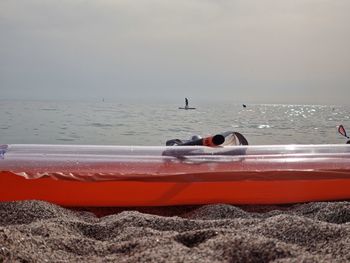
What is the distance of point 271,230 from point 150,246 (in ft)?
1.64

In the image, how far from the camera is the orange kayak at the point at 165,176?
286cm

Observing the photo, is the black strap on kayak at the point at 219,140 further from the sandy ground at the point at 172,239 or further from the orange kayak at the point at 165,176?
the sandy ground at the point at 172,239

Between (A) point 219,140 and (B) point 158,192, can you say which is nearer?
(B) point 158,192

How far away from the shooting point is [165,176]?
2969mm

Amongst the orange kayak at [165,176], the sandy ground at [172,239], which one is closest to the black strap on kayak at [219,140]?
the orange kayak at [165,176]

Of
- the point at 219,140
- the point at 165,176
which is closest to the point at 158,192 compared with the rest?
the point at 165,176

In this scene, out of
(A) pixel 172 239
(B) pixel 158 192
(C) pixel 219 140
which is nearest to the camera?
(A) pixel 172 239

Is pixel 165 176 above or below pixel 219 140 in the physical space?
below

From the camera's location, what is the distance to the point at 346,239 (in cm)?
177

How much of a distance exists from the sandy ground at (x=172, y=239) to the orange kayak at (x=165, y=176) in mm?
461

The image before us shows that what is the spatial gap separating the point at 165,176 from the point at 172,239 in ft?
3.93

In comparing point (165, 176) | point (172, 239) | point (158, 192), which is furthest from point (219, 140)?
point (172, 239)

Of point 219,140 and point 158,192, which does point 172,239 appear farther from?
point 219,140

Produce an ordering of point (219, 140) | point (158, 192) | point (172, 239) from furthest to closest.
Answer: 1. point (219, 140)
2. point (158, 192)
3. point (172, 239)
